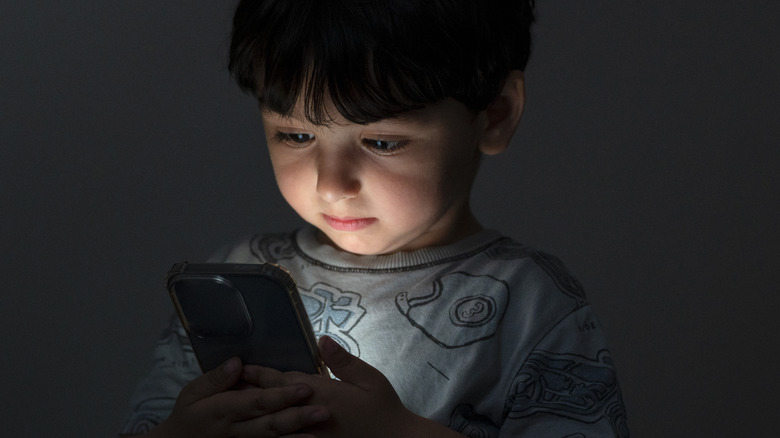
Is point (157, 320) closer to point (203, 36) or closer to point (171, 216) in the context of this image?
point (171, 216)

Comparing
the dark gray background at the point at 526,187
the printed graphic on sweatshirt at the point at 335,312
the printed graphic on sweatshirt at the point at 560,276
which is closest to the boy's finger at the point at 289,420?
the printed graphic on sweatshirt at the point at 335,312

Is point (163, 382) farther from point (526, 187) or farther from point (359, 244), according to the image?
point (526, 187)

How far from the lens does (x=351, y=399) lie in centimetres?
60

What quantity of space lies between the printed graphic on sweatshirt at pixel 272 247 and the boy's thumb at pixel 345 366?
18cm

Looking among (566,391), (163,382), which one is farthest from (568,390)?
(163,382)

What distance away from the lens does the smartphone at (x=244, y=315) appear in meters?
0.57

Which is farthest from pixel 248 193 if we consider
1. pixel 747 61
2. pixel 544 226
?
pixel 747 61

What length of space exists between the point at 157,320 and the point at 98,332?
2.8 inches

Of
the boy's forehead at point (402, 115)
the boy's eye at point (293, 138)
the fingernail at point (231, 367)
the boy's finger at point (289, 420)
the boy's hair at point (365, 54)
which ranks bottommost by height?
the boy's finger at point (289, 420)

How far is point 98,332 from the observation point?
110 centimetres

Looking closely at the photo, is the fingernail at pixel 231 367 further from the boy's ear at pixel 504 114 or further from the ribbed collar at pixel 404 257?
the boy's ear at pixel 504 114

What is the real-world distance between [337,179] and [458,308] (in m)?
0.15

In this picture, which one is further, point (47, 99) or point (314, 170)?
point (47, 99)

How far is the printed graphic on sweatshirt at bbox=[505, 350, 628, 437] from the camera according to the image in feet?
2.10
